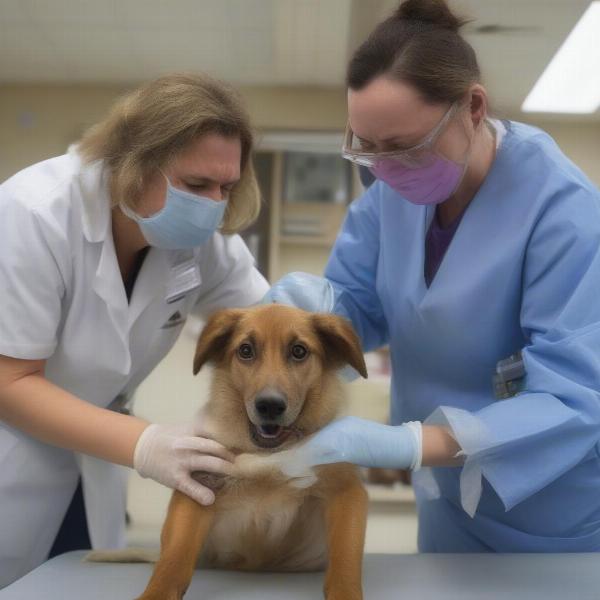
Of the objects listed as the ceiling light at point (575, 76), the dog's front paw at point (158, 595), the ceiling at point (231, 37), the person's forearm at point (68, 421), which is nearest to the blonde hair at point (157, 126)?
the person's forearm at point (68, 421)

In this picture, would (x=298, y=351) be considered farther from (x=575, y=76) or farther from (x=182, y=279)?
(x=575, y=76)

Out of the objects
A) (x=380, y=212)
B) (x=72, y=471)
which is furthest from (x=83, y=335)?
(x=380, y=212)

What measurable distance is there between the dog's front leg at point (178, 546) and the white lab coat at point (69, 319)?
43 centimetres

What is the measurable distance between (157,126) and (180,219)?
0.65ft

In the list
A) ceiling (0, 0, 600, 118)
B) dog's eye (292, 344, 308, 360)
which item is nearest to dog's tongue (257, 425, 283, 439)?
dog's eye (292, 344, 308, 360)

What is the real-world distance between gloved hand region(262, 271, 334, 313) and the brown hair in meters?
0.44

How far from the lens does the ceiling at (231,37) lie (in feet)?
12.0

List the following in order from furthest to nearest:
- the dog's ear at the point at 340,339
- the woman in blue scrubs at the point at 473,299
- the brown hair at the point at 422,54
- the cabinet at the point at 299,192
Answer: the cabinet at the point at 299,192
the dog's ear at the point at 340,339
the brown hair at the point at 422,54
the woman in blue scrubs at the point at 473,299

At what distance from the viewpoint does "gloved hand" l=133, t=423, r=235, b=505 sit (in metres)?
1.27

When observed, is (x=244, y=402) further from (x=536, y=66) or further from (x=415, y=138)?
(x=536, y=66)

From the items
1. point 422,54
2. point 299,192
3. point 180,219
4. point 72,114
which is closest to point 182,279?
point 180,219

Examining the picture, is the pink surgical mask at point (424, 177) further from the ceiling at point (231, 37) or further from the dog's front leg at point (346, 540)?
the ceiling at point (231, 37)

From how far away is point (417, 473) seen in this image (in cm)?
155

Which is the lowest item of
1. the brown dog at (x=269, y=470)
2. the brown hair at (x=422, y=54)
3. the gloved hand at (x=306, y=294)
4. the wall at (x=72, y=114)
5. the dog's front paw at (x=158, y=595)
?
the wall at (x=72, y=114)
